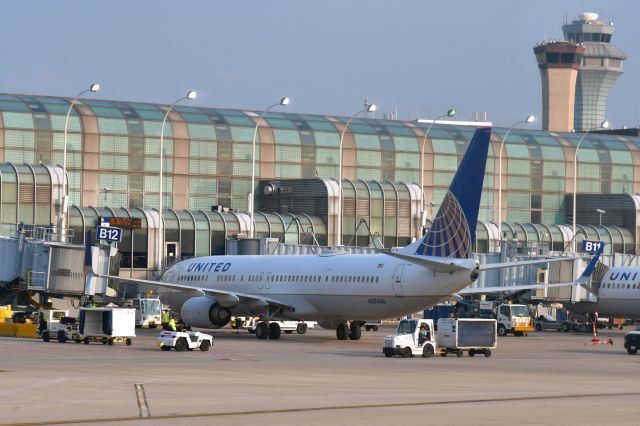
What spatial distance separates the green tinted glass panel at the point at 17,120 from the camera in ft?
342

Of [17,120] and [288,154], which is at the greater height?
[17,120]

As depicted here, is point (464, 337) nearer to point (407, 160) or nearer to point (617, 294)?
point (617, 294)

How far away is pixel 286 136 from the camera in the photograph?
117 metres

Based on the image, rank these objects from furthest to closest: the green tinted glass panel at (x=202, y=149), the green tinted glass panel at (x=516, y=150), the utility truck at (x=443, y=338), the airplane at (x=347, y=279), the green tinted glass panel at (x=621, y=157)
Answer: the green tinted glass panel at (x=621, y=157), the green tinted glass panel at (x=516, y=150), the green tinted glass panel at (x=202, y=149), the airplane at (x=347, y=279), the utility truck at (x=443, y=338)

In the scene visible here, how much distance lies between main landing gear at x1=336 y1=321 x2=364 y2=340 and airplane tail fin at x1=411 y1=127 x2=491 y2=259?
409 inches

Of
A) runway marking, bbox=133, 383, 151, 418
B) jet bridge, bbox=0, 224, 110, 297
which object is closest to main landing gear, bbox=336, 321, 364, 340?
jet bridge, bbox=0, 224, 110, 297

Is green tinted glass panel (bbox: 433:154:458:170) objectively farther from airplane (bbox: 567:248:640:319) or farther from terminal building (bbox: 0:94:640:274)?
airplane (bbox: 567:248:640:319)

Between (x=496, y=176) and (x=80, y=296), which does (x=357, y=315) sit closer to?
(x=80, y=296)

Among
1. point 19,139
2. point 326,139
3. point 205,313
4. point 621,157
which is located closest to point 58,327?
point 205,313

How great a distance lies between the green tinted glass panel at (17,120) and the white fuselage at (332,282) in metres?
33.6

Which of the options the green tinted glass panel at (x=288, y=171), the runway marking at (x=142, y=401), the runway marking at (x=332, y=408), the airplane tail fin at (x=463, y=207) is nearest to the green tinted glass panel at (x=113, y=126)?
the green tinted glass panel at (x=288, y=171)

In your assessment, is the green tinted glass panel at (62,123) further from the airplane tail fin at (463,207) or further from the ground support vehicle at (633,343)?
the ground support vehicle at (633,343)

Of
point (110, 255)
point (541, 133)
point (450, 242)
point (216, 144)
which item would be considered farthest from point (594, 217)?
point (450, 242)

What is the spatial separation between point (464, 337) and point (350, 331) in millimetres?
13477
